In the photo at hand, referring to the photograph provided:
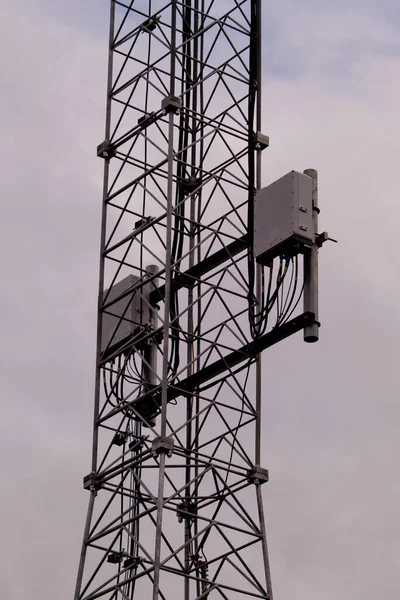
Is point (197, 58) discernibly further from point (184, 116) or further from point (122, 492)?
point (122, 492)

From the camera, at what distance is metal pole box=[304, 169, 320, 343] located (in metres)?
47.1

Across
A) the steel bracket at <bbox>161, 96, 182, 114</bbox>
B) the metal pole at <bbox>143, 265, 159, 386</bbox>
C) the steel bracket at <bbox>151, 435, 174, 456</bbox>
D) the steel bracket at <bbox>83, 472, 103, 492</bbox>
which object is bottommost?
the steel bracket at <bbox>151, 435, 174, 456</bbox>

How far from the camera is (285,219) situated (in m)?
47.8

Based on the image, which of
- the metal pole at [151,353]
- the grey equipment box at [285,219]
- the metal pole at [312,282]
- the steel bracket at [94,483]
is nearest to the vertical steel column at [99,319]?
the steel bracket at [94,483]

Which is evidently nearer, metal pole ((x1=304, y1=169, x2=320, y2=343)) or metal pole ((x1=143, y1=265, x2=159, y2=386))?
metal pole ((x1=304, y1=169, x2=320, y2=343))

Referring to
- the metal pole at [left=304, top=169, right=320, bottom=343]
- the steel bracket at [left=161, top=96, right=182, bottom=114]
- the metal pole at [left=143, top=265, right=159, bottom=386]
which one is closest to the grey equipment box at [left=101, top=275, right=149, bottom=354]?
the metal pole at [left=143, top=265, right=159, bottom=386]

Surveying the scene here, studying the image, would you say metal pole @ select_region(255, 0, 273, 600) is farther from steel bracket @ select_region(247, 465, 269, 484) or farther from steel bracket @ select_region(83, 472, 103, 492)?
steel bracket @ select_region(83, 472, 103, 492)

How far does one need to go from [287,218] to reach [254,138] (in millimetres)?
3892

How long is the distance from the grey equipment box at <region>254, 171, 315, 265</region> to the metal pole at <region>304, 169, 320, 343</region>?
0.46ft

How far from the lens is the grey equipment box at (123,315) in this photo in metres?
50.2

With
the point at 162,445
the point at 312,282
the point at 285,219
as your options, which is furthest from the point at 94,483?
the point at 285,219

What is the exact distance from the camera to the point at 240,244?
1960 inches

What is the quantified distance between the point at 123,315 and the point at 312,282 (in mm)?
4851

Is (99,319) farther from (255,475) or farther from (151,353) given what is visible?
(255,475)
